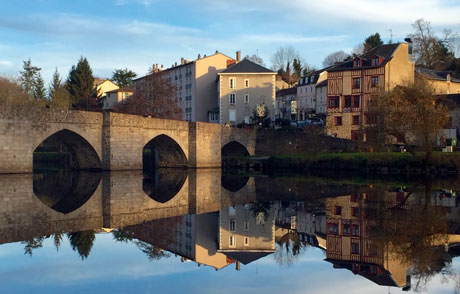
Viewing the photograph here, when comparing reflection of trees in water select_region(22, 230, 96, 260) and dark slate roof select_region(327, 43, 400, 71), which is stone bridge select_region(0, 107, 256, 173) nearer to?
dark slate roof select_region(327, 43, 400, 71)

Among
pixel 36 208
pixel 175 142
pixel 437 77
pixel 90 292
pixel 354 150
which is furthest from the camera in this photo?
pixel 437 77

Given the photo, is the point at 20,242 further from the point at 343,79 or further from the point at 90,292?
the point at 343,79

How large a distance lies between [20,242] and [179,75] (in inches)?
2153

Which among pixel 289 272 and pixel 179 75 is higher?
pixel 179 75

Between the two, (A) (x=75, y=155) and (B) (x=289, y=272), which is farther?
(A) (x=75, y=155)

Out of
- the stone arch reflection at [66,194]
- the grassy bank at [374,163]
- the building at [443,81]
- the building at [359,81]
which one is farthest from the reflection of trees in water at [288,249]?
the building at [443,81]

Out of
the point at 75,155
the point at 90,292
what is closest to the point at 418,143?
the point at 75,155

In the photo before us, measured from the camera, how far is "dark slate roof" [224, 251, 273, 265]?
9.42m

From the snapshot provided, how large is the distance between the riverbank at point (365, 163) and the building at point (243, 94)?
14.5 metres

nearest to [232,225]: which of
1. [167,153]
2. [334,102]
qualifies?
[167,153]

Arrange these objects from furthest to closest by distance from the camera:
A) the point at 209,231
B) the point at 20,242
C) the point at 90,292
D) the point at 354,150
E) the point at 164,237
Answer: the point at 354,150, the point at 209,231, the point at 164,237, the point at 20,242, the point at 90,292

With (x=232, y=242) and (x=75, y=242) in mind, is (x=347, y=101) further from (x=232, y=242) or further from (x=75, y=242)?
(x=75, y=242)

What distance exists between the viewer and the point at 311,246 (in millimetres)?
10867

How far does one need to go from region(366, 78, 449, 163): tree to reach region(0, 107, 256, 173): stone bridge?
1227 cm
